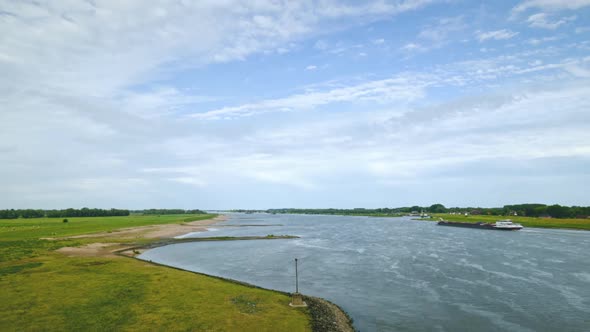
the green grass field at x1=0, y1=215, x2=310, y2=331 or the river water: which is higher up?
the green grass field at x1=0, y1=215, x2=310, y2=331

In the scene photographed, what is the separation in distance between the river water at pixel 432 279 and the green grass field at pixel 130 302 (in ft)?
21.3

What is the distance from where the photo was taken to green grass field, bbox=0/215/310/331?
21875mm

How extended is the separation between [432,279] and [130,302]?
34052mm

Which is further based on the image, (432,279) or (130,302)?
(432,279)

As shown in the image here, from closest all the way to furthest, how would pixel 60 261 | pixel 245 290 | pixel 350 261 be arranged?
pixel 245 290
pixel 60 261
pixel 350 261

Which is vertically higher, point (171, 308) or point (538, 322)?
point (171, 308)

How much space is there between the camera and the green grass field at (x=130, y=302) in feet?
71.8

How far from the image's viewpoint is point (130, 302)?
1041 inches

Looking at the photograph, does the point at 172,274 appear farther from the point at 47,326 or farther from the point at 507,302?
the point at 507,302

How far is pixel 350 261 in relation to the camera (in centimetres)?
5431

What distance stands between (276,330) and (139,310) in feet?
35.2

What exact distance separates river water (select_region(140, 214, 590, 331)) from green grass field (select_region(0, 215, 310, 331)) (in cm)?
649

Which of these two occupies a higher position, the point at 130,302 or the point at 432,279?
the point at 130,302

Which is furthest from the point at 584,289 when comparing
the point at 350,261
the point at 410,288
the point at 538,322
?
the point at 350,261
